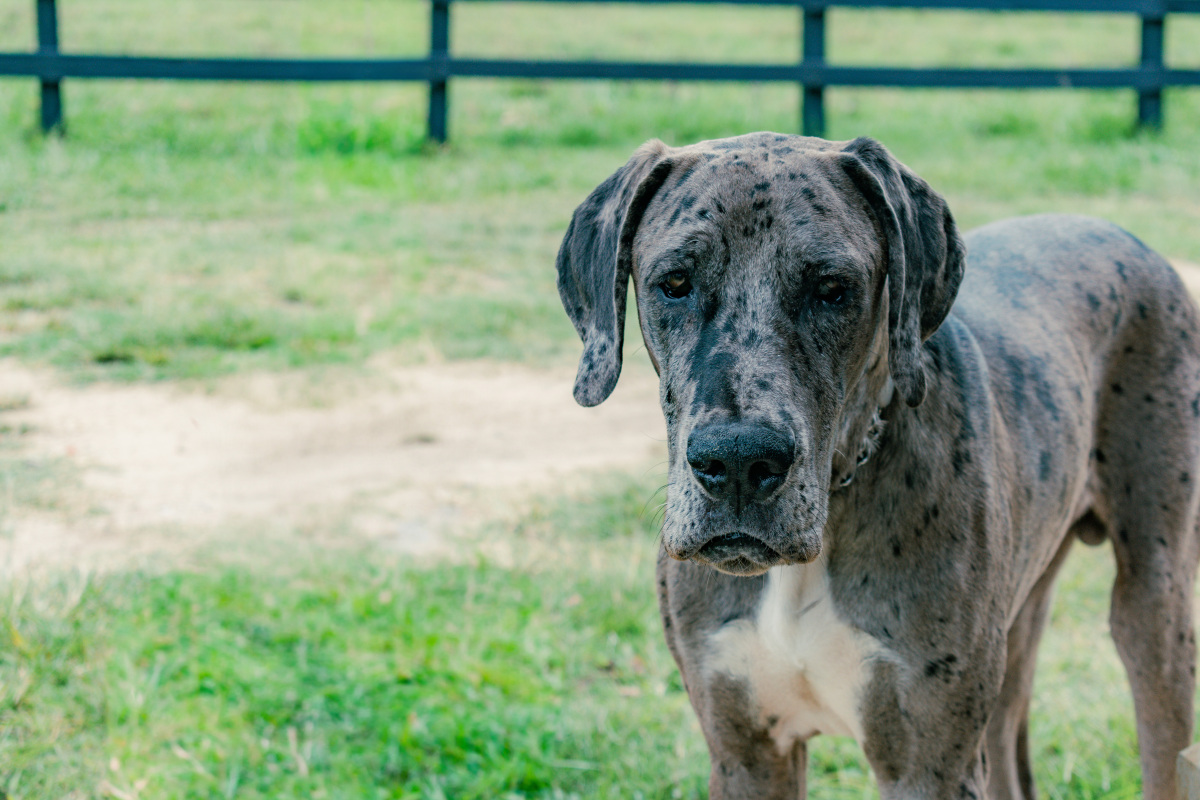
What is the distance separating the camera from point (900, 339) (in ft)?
6.86

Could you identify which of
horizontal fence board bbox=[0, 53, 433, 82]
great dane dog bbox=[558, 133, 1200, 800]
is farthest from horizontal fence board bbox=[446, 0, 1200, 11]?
great dane dog bbox=[558, 133, 1200, 800]

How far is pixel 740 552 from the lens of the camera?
1901mm

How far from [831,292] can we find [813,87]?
8.22m

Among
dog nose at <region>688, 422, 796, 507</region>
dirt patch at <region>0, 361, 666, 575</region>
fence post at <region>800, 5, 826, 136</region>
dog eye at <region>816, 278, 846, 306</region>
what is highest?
fence post at <region>800, 5, 826, 136</region>

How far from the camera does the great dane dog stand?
195 centimetres

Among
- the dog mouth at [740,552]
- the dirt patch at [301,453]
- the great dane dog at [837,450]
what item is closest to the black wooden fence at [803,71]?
the dirt patch at [301,453]

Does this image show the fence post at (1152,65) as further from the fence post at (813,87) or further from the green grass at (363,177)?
the fence post at (813,87)

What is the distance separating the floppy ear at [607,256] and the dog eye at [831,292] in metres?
0.40

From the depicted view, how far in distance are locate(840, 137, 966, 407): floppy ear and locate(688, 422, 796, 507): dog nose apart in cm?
37

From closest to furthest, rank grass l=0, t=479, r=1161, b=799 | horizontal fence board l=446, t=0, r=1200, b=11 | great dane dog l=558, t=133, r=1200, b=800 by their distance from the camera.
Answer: great dane dog l=558, t=133, r=1200, b=800
grass l=0, t=479, r=1161, b=799
horizontal fence board l=446, t=0, r=1200, b=11

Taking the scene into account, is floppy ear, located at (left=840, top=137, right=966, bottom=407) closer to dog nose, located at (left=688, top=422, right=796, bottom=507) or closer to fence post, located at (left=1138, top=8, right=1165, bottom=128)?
dog nose, located at (left=688, top=422, right=796, bottom=507)

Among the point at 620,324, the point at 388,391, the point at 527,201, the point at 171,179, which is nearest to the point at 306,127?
the point at 171,179

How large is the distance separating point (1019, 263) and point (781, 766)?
1377 mm

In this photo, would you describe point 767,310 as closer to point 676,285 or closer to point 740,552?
point 676,285
